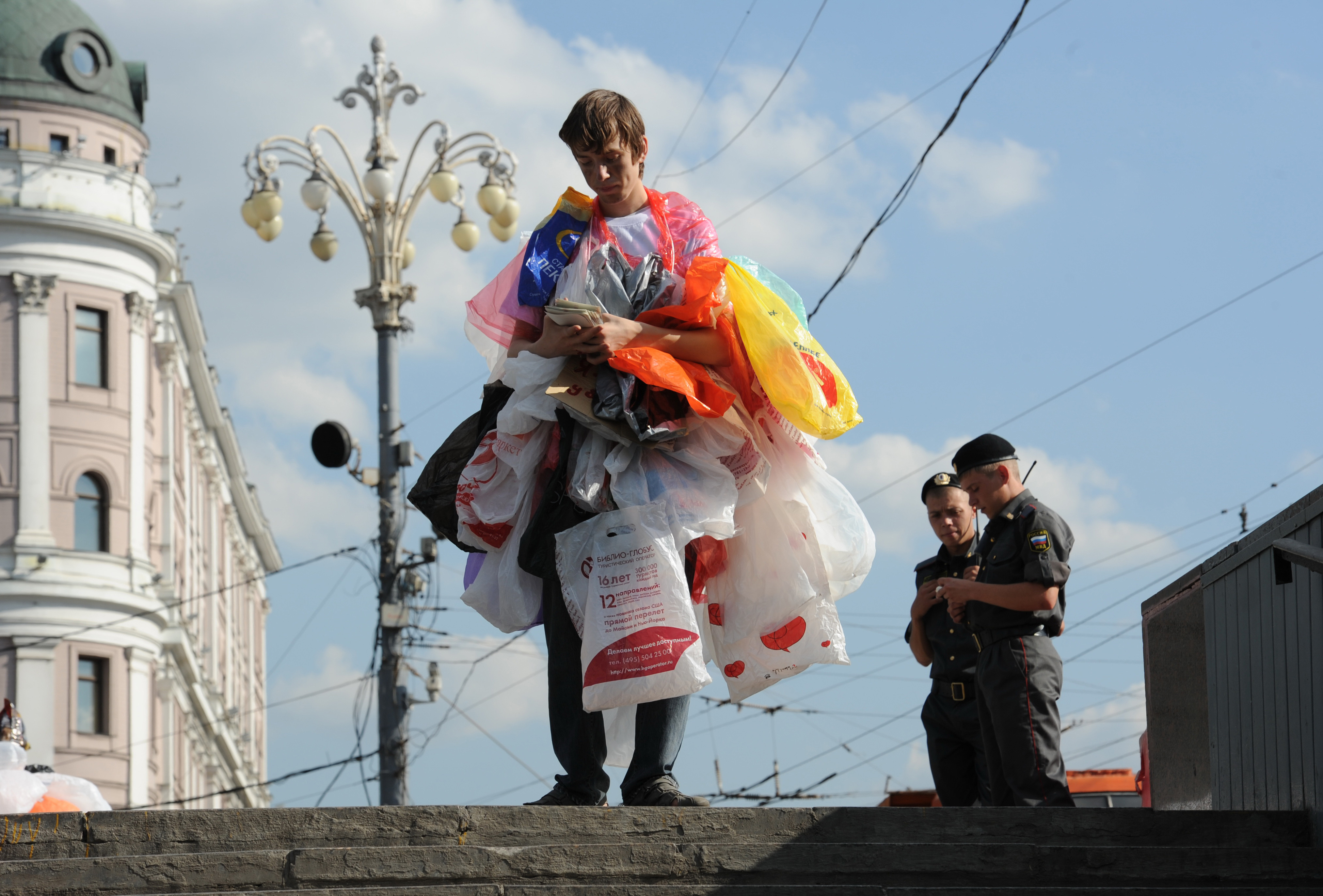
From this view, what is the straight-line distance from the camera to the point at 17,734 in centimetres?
1057

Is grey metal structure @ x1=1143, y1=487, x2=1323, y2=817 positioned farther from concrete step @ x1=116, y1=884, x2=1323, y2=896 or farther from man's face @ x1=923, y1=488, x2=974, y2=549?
man's face @ x1=923, y1=488, x2=974, y2=549

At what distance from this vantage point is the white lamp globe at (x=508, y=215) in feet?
55.4

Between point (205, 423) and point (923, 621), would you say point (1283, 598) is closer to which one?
point (923, 621)

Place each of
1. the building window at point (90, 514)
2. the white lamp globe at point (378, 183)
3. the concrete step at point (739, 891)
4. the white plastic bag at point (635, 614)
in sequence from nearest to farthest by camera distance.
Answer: the concrete step at point (739, 891) → the white plastic bag at point (635, 614) → the white lamp globe at point (378, 183) → the building window at point (90, 514)

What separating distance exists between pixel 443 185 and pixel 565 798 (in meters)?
11.7

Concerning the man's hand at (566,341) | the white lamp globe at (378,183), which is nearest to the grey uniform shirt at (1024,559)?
the man's hand at (566,341)

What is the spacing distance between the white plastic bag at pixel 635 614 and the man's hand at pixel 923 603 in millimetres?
2474

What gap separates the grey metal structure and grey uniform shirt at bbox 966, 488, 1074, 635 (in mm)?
396

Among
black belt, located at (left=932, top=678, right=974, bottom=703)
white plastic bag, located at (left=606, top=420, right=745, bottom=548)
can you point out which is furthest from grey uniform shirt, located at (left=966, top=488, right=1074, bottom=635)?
white plastic bag, located at (left=606, top=420, right=745, bottom=548)

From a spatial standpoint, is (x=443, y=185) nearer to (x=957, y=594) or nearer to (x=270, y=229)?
(x=270, y=229)

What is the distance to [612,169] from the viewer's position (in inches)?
219

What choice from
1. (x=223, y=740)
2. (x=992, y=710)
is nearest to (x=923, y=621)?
(x=992, y=710)

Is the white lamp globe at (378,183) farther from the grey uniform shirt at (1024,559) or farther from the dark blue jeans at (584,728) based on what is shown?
the dark blue jeans at (584,728)

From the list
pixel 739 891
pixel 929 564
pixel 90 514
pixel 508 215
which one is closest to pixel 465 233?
pixel 508 215
